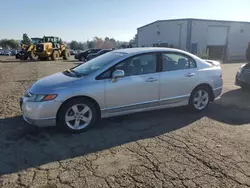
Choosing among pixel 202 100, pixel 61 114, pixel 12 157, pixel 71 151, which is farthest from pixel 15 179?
pixel 202 100

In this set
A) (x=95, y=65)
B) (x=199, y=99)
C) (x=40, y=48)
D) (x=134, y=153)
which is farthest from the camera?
(x=40, y=48)

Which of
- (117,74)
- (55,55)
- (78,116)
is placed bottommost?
(78,116)

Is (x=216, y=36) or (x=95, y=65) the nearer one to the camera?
(x=95, y=65)

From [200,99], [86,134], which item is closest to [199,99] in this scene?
[200,99]

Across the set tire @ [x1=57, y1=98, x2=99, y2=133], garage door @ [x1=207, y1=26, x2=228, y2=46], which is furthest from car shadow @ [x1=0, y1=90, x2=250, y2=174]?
garage door @ [x1=207, y1=26, x2=228, y2=46]

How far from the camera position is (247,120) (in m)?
5.07

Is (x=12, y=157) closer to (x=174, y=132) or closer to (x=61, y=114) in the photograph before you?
Answer: (x=61, y=114)

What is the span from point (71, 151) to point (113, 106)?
1.28 m

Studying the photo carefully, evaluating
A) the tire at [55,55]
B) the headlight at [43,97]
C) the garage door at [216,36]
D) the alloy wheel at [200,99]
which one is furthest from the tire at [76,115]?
the garage door at [216,36]

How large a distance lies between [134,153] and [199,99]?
276 centimetres

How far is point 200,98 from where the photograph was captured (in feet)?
18.2

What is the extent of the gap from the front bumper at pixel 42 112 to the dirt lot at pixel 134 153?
0.32 m

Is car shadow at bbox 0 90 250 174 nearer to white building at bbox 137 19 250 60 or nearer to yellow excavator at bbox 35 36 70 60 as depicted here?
yellow excavator at bbox 35 36 70 60

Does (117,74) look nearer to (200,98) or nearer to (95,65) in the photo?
(95,65)
